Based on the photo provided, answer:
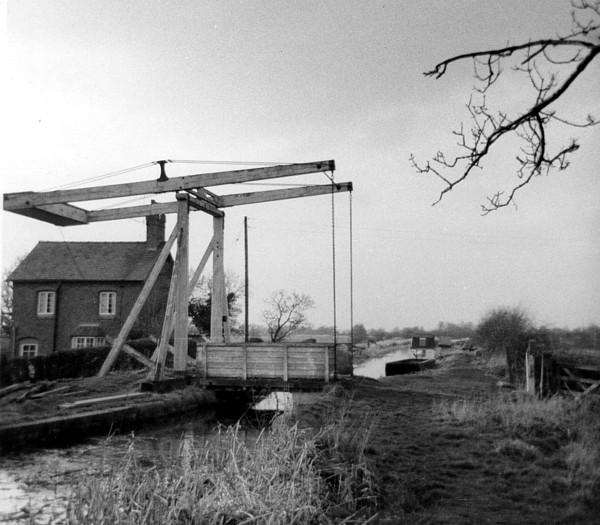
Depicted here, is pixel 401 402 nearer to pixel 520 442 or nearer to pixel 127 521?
pixel 520 442

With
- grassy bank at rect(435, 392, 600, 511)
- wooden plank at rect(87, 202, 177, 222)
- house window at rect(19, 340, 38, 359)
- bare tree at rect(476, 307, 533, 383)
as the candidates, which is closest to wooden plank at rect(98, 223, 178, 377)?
wooden plank at rect(87, 202, 177, 222)

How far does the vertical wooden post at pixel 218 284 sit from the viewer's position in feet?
51.9

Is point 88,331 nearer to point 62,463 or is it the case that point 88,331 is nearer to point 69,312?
point 69,312

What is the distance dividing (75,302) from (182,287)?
13605mm

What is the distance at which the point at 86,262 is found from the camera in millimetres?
26859

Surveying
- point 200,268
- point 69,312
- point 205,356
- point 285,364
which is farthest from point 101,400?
point 69,312

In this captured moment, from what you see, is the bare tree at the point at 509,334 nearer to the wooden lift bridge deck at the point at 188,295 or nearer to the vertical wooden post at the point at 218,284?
the wooden lift bridge deck at the point at 188,295

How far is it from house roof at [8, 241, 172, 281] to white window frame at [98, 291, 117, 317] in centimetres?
74

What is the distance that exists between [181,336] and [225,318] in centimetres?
215

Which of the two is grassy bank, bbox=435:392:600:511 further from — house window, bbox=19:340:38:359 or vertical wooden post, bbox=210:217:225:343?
house window, bbox=19:340:38:359

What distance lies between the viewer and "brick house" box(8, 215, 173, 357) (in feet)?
82.8

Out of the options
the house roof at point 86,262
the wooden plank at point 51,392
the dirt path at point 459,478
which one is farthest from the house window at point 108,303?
the dirt path at point 459,478

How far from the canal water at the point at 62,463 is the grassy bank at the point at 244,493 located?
0.37 meters

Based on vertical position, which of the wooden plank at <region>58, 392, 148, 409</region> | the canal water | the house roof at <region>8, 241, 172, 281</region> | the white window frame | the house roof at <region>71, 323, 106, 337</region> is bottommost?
the canal water
